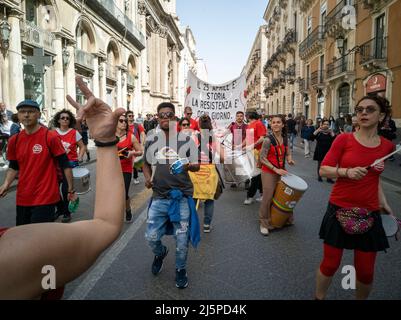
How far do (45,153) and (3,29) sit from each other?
37.7 feet

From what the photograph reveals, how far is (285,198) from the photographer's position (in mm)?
4578

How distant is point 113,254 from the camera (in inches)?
152

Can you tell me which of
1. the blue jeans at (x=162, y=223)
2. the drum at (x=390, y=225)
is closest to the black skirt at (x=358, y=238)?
the drum at (x=390, y=225)

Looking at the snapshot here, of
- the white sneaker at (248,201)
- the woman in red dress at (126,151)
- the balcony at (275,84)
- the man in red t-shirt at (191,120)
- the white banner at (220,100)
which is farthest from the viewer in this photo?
the balcony at (275,84)

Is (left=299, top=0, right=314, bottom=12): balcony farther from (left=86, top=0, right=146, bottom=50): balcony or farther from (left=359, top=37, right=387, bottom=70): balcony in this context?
(left=86, top=0, right=146, bottom=50): balcony

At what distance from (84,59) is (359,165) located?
20.9 m

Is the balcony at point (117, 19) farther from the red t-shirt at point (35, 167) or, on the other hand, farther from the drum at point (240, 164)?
the red t-shirt at point (35, 167)

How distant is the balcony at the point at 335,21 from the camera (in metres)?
22.1

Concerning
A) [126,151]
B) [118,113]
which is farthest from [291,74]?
[118,113]

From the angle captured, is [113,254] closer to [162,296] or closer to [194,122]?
[162,296]

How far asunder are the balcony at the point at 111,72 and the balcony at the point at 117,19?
10.4 ft

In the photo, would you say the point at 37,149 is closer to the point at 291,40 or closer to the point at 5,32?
the point at 5,32

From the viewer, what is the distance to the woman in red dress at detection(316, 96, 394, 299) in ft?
7.89
